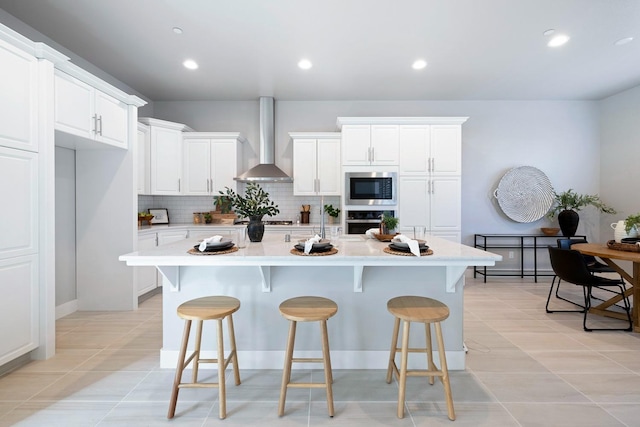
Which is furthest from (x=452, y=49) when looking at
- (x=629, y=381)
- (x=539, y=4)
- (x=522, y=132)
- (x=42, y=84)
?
(x=42, y=84)

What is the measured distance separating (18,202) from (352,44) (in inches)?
128

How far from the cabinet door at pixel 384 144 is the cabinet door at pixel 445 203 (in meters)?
0.70

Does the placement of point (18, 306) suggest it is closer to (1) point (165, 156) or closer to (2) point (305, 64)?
(1) point (165, 156)

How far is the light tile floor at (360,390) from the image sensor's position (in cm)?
173

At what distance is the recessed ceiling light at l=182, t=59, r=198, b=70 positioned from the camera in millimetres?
3692

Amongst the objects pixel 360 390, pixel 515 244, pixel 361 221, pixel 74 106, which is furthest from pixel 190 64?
pixel 515 244

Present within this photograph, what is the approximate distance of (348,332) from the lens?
2.25m

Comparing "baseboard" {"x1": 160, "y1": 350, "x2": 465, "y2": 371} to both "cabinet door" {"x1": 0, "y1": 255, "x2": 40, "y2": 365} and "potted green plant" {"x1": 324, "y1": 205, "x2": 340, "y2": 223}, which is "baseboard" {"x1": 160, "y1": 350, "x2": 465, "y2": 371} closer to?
"cabinet door" {"x1": 0, "y1": 255, "x2": 40, "y2": 365}

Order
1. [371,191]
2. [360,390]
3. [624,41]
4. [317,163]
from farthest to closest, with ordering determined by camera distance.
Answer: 1. [317,163]
2. [371,191]
3. [624,41]
4. [360,390]

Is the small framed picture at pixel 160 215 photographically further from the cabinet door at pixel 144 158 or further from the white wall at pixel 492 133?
the white wall at pixel 492 133

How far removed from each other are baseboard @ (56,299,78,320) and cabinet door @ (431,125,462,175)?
15.8 feet

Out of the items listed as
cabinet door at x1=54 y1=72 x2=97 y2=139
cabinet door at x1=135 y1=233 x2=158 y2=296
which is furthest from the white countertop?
cabinet door at x1=135 y1=233 x2=158 y2=296

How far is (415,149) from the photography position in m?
4.46

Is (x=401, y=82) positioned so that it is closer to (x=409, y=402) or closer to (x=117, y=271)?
(x=409, y=402)
